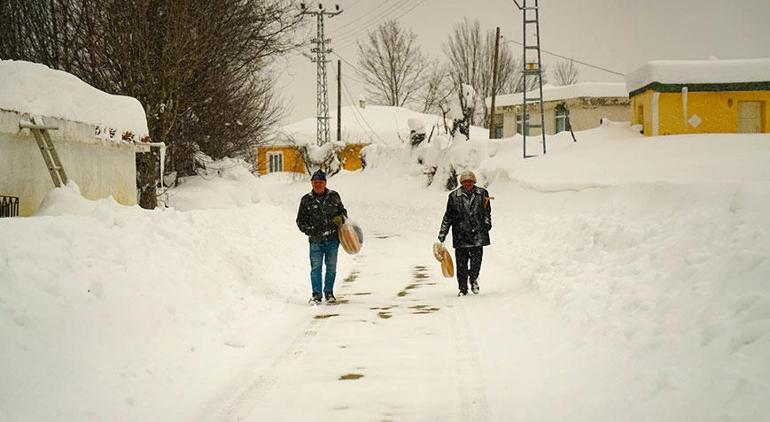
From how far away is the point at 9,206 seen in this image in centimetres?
973

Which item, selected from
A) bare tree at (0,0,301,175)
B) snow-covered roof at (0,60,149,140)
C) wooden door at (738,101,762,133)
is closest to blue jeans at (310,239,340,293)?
snow-covered roof at (0,60,149,140)

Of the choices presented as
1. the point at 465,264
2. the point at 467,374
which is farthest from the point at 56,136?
the point at 467,374

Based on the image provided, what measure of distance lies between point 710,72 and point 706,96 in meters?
0.96

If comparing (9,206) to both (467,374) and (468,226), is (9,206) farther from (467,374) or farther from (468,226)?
(467,374)

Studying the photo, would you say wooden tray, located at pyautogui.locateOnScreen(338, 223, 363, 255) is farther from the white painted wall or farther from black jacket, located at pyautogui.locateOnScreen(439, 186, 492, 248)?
the white painted wall

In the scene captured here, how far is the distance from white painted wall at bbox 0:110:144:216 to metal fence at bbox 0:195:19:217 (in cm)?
8

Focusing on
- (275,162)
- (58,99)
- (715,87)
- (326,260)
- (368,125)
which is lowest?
(326,260)

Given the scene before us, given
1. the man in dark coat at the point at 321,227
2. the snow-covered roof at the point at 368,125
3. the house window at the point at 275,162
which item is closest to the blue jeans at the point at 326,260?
the man in dark coat at the point at 321,227

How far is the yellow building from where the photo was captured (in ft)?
93.0

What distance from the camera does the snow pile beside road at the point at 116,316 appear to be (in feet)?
18.1

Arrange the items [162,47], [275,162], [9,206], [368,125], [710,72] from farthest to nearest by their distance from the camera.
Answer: [275,162]
[368,125]
[710,72]
[162,47]
[9,206]

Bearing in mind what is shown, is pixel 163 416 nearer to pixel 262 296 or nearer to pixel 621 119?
pixel 262 296

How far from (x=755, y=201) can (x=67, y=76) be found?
988 cm

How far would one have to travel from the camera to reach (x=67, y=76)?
11.6m
